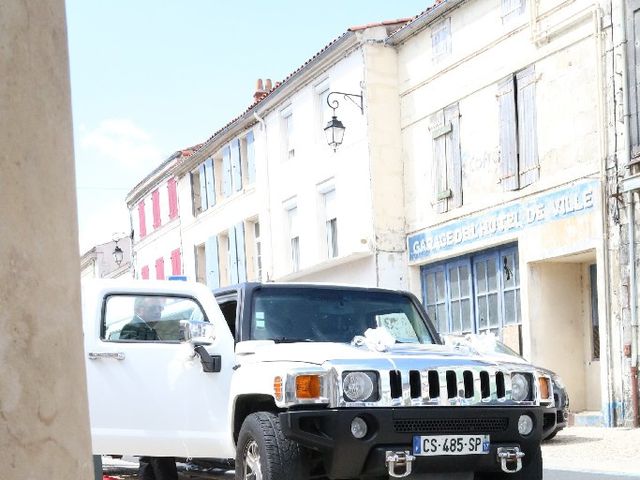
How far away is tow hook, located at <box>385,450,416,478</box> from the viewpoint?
5.62 m

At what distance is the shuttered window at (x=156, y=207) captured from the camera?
36.0m

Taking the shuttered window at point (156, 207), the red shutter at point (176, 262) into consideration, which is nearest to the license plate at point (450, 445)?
the red shutter at point (176, 262)

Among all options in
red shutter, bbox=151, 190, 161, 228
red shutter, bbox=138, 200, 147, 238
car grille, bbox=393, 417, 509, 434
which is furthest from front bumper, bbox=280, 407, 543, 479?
red shutter, bbox=138, 200, 147, 238

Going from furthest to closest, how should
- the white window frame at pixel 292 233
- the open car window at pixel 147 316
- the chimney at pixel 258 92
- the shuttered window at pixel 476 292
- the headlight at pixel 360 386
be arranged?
the chimney at pixel 258 92
the white window frame at pixel 292 233
the shuttered window at pixel 476 292
the open car window at pixel 147 316
the headlight at pixel 360 386

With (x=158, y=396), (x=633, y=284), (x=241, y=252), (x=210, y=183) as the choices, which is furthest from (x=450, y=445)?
(x=210, y=183)

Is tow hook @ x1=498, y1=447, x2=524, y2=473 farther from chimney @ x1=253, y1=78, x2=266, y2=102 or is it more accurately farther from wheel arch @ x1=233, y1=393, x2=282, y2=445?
chimney @ x1=253, y1=78, x2=266, y2=102

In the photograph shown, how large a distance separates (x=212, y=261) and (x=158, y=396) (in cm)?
2411

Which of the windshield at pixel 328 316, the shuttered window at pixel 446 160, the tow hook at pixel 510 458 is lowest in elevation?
the tow hook at pixel 510 458

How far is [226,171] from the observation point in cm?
2934

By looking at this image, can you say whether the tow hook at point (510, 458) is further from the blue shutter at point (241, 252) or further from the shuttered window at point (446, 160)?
the blue shutter at point (241, 252)

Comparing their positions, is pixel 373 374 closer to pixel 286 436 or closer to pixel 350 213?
pixel 286 436

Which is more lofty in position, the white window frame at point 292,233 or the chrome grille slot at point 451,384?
the white window frame at point 292,233

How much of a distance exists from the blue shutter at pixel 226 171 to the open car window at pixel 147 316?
72.6 feet

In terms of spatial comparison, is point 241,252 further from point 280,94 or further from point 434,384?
point 434,384
